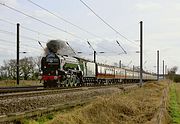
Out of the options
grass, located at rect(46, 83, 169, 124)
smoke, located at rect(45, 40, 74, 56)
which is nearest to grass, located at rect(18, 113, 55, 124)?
grass, located at rect(46, 83, 169, 124)

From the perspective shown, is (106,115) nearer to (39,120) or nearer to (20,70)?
(39,120)

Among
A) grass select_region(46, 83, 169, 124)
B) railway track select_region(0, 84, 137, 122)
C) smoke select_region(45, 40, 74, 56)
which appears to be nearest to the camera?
grass select_region(46, 83, 169, 124)

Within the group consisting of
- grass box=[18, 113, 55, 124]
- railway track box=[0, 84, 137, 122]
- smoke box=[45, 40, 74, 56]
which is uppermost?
smoke box=[45, 40, 74, 56]

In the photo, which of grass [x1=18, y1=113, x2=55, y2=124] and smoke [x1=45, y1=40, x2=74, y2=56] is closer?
grass [x1=18, y1=113, x2=55, y2=124]

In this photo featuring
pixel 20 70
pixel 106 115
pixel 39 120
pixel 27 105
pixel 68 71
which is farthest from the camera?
pixel 20 70

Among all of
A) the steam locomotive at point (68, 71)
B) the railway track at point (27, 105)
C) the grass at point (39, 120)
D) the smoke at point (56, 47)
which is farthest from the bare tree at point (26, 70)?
the grass at point (39, 120)

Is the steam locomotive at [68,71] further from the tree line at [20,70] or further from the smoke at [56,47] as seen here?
the tree line at [20,70]

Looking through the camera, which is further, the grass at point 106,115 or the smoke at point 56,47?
the smoke at point 56,47

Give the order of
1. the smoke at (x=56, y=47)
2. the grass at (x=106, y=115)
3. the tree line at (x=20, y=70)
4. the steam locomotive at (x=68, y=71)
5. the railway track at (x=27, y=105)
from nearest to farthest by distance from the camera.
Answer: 1. the grass at (x=106, y=115)
2. the railway track at (x=27, y=105)
3. the steam locomotive at (x=68, y=71)
4. the smoke at (x=56, y=47)
5. the tree line at (x=20, y=70)

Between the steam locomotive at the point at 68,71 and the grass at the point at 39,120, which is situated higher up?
the steam locomotive at the point at 68,71

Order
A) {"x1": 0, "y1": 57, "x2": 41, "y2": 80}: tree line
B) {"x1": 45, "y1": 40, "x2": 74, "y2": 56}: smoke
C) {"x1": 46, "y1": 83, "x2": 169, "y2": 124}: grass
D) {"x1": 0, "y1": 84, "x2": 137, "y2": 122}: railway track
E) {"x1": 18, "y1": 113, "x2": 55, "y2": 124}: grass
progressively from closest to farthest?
{"x1": 18, "y1": 113, "x2": 55, "y2": 124}: grass → {"x1": 46, "y1": 83, "x2": 169, "y2": 124}: grass → {"x1": 0, "y1": 84, "x2": 137, "y2": 122}: railway track → {"x1": 45, "y1": 40, "x2": 74, "y2": 56}: smoke → {"x1": 0, "y1": 57, "x2": 41, "y2": 80}: tree line

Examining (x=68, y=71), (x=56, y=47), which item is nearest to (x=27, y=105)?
(x=68, y=71)

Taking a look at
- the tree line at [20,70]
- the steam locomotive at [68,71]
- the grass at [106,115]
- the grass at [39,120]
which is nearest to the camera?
the grass at [39,120]

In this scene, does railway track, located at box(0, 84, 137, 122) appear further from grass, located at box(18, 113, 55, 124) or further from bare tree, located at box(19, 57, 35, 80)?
bare tree, located at box(19, 57, 35, 80)
